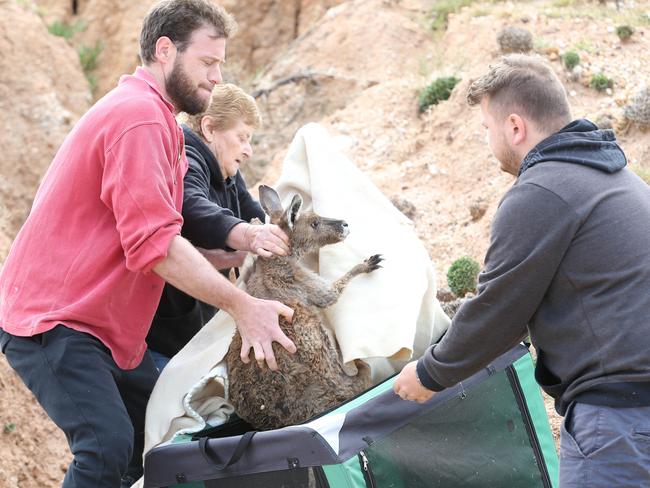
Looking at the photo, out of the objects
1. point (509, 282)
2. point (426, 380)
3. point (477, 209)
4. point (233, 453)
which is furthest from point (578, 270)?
point (477, 209)

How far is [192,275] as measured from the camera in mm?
4582

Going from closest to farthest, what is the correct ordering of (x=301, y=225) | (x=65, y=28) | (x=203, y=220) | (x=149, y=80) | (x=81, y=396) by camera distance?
1. (x=81, y=396)
2. (x=149, y=80)
3. (x=203, y=220)
4. (x=301, y=225)
5. (x=65, y=28)

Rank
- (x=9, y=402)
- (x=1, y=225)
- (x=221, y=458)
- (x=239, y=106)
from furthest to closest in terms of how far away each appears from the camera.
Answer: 1. (x=1, y=225)
2. (x=9, y=402)
3. (x=239, y=106)
4. (x=221, y=458)

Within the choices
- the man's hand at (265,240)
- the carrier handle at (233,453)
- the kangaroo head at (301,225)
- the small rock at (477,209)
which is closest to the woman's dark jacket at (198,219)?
the man's hand at (265,240)

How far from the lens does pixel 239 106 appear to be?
5.71 m

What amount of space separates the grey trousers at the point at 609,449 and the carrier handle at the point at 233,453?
1402 millimetres

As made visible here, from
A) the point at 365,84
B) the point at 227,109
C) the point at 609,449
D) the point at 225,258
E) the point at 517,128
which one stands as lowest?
the point at 365,84

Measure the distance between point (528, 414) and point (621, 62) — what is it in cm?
780

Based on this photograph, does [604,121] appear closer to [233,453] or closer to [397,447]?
[397,447]

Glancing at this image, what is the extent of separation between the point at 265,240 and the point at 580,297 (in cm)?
208

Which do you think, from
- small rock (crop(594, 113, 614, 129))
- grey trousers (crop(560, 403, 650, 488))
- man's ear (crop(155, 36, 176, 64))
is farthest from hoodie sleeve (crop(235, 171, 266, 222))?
small rock (crop(594, 113, 614, 129))

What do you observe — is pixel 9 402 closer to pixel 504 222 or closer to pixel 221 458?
pixel 221 458

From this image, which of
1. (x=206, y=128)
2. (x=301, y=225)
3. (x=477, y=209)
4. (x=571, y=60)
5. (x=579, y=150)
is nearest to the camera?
(x=579, y=150)

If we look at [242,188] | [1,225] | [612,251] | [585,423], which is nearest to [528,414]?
[585,423]
